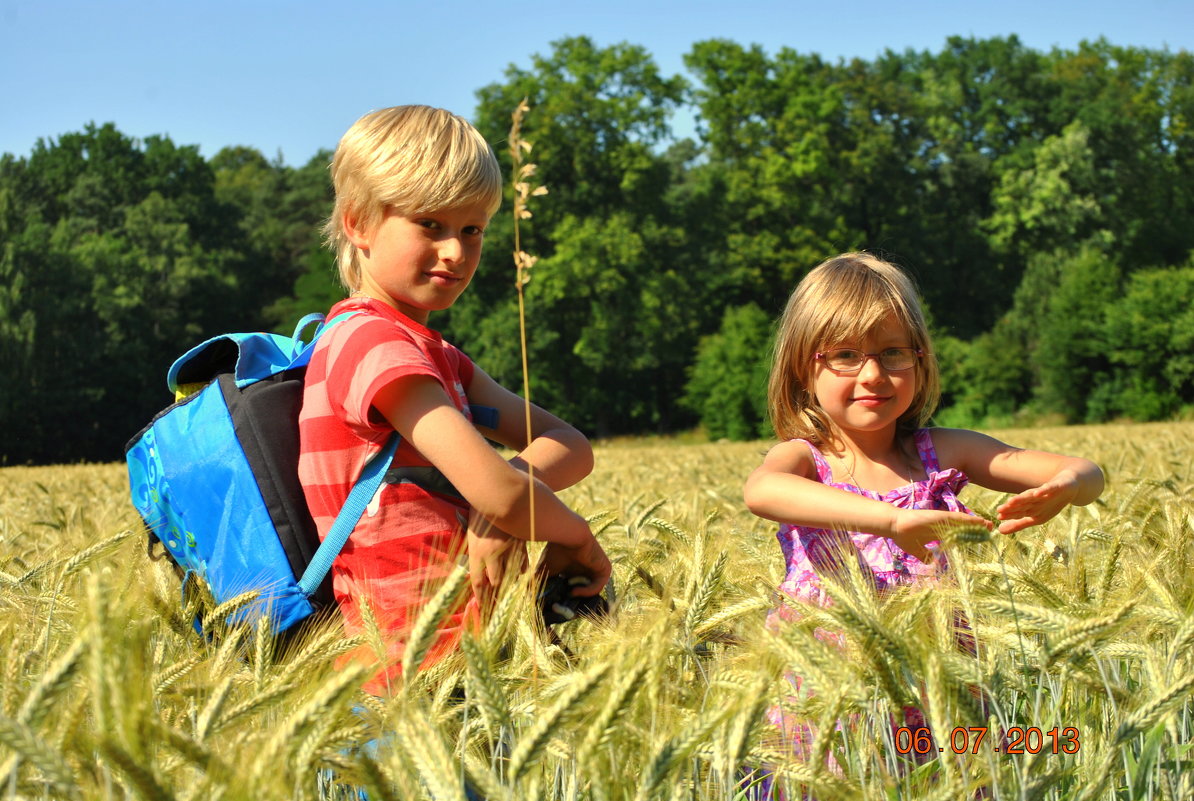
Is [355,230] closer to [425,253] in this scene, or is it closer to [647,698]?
[425,253]

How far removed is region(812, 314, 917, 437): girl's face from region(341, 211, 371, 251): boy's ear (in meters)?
1.14

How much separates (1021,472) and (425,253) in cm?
157

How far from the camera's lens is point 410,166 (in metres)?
2.29

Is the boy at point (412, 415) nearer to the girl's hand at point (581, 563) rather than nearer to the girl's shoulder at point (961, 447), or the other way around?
the girl's hand at point (581, 563)

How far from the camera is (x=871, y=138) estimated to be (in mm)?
43562

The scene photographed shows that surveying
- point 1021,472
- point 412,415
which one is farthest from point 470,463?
point 1021,472

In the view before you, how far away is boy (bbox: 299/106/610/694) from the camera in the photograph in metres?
2.09

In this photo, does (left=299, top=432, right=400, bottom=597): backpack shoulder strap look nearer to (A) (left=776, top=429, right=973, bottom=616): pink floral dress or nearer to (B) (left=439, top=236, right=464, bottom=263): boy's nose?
(B) (left=439, top=236, right=464, bottom=263): boy's nose

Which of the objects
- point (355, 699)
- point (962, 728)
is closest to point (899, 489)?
point (962, 728)

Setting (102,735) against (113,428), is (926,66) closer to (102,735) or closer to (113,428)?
(113,428)

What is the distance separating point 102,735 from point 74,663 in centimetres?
15

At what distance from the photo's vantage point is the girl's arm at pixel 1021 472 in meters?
2.30

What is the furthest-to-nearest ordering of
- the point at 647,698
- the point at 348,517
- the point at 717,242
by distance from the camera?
1. the point at 717,242
2. the point at 348,517
3. the point at 647,698

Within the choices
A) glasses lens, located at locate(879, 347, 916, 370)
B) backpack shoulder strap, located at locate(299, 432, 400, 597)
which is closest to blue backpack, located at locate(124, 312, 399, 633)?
backpack shoulder strap, located at locate(299, 432, 400, 597)
